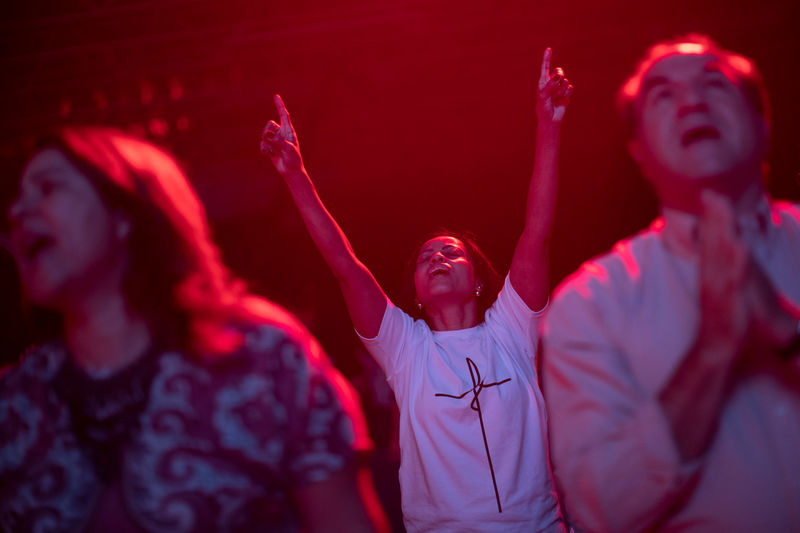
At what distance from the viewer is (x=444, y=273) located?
2.18 metres

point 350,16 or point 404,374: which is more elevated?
point 350,16

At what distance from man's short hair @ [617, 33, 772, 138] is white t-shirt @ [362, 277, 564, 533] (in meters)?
1.01

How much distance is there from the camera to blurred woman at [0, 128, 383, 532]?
93 cm

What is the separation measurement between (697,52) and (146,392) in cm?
120

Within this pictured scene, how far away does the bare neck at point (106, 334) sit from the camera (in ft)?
3.28

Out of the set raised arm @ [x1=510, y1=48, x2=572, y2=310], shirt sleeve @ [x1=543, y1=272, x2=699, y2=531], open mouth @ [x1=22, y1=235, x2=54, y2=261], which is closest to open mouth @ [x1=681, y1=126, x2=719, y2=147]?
shirt sleeve @ [x1=543, y1=272, x2=699, y2=531]

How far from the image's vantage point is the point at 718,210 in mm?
870

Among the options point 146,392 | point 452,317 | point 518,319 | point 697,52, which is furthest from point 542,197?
point 146,392

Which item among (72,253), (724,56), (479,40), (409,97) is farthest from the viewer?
(409,97)

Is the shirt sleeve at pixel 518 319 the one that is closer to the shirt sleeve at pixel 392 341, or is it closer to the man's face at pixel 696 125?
the shirt sleeve at pixel 392 341

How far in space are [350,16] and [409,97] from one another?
0.77m

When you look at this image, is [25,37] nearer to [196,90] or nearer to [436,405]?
[196,90]

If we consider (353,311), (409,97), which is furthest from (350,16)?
(353,311)

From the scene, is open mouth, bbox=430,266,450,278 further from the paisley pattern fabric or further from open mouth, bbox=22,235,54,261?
open mouth, bbox=22,235,54,261
